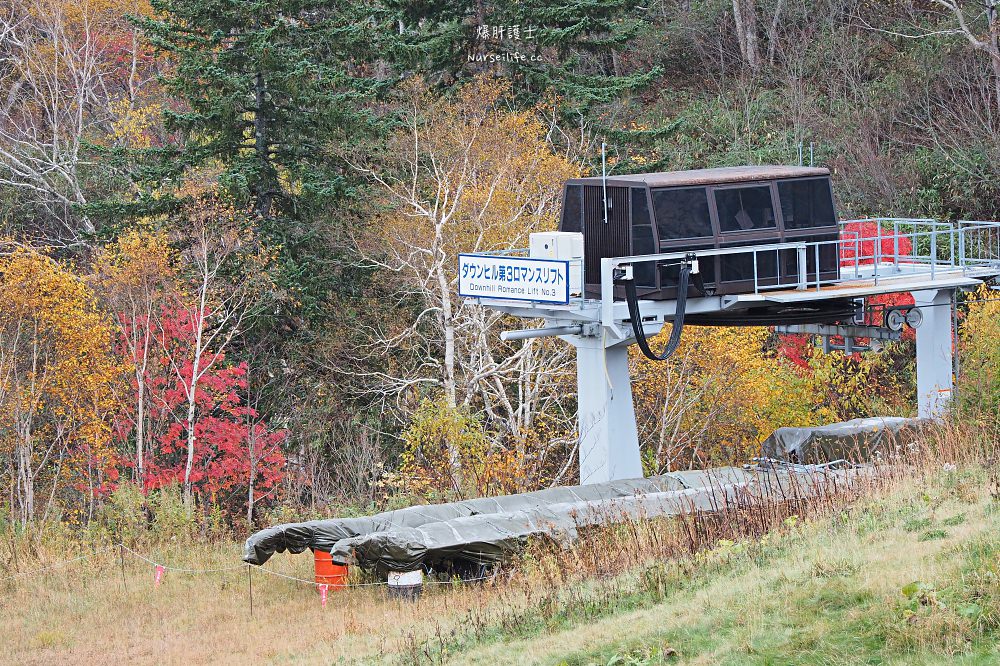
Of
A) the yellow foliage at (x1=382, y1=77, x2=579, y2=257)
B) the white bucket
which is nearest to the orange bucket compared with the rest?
the white bucket

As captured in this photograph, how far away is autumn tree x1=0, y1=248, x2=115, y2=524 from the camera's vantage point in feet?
108

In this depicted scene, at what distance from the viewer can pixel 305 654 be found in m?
15.6

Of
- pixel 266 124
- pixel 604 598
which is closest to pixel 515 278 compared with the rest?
pixel 604 598

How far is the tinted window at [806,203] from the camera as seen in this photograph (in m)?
21.5

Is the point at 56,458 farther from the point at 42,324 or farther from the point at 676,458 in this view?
the point at 676,458

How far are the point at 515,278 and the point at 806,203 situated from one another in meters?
5.46

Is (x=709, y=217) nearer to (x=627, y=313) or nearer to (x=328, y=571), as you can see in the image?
(x=627, y=313)

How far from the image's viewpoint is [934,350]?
23.5m

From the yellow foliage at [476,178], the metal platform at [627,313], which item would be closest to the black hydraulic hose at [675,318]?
the metal platform at [627,313]

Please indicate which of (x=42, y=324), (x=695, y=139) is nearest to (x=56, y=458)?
(x=42, y=324)

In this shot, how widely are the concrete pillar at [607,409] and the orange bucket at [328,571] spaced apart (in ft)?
16.9

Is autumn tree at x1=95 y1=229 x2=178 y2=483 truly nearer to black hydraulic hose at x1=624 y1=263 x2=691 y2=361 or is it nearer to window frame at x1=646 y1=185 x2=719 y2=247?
window frame at x1=646 y1=185 x2=719 y2=247

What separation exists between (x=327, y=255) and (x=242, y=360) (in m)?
4.02

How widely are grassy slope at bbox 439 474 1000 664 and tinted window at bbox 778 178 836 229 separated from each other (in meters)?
8.14
